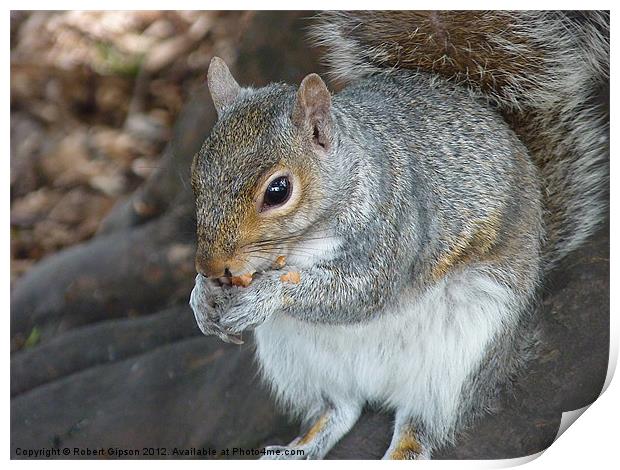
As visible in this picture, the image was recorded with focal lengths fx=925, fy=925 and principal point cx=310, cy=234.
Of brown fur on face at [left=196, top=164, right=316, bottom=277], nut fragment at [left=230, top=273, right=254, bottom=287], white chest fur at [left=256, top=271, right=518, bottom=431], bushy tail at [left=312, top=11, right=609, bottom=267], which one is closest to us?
brown fur on face at [left=196, top=164, right=316, bottom=277]

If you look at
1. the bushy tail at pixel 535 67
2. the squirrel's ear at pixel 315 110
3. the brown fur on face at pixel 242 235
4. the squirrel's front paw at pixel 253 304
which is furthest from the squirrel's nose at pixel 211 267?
the bushy tail at pixel 535 67

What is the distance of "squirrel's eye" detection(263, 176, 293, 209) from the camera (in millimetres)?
1847

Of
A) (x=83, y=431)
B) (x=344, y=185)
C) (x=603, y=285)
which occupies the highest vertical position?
(x=344, y=185)

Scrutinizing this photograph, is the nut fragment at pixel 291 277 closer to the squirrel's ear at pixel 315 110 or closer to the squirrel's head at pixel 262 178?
the squirrel's head at pixel 262 178

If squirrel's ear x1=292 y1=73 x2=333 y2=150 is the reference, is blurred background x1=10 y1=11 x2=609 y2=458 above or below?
below

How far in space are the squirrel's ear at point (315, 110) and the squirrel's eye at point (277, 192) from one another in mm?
130

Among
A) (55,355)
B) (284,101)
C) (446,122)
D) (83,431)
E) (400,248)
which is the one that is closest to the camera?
(284,101)

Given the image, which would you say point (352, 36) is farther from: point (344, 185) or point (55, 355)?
point (55, 355)

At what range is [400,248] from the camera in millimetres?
2098

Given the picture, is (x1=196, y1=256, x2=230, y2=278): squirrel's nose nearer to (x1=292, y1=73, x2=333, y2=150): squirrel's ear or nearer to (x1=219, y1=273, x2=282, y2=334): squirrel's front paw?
(x1=219, y1=273, x2=282, y2=334): squirrel's front paw

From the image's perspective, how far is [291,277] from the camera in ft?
6.55

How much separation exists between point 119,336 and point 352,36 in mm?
1098

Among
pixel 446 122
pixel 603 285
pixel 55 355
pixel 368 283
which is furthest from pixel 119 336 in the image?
pixel 603 285

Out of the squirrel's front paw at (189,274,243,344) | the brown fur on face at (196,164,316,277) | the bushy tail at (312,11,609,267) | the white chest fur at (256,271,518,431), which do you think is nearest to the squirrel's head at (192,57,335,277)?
the brown fur on face at (196,164,316,277)
